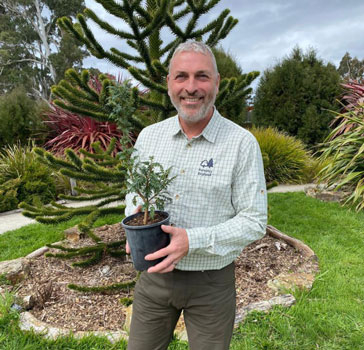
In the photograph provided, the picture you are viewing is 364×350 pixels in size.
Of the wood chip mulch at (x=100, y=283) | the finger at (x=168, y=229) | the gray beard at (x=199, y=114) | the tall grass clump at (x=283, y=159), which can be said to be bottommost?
the wood chip mulch at (x=100, y=283)

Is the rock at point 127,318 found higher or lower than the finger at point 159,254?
lower

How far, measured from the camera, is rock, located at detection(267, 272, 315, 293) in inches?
A: 113

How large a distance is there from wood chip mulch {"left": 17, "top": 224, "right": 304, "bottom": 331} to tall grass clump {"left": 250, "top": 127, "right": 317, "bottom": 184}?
4.42 meters

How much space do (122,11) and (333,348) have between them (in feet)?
11.9

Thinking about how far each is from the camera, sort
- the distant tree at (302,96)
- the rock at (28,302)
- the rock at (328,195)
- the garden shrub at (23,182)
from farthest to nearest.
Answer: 1. the distant tree at (302,96)
2. the garden shrub at (23,182)
3. the rock at (328,195)
4. the rock at (28,302)

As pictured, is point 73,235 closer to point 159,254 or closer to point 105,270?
point 105,270

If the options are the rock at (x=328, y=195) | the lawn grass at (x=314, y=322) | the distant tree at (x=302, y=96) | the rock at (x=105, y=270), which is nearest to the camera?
the lawn grass at (x=314, y=322)

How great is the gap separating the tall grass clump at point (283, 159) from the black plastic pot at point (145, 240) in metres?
6.95

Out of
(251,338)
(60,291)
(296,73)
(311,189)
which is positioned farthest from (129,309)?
(296,73)

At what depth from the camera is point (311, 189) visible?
6.83 m

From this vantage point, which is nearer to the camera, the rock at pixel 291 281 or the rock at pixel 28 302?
the rock at pixel 28 302

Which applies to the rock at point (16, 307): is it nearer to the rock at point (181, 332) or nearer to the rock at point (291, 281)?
the rock at point (181, 332)

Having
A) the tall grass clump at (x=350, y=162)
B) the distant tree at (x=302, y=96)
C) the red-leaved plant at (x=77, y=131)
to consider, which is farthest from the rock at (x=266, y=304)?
the distant tree at (x=302, y=96)

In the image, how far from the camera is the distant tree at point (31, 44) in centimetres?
2408
